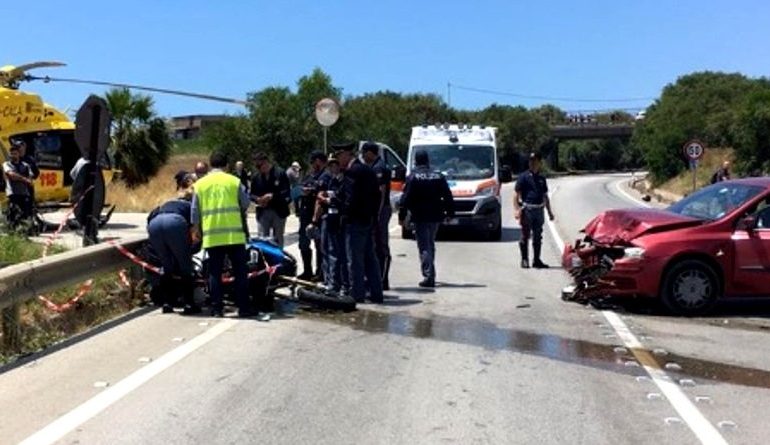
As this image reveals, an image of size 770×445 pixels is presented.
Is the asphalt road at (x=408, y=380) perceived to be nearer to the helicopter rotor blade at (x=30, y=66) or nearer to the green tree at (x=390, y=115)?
the helicopter rotor blade at (x=30, y=66)

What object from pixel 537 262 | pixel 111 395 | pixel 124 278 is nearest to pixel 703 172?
pixel 537 262

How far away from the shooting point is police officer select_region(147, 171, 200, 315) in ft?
35.3

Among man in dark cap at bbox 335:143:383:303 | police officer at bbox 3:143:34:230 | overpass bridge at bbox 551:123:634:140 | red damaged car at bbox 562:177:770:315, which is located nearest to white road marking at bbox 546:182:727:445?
red damaged car at bbox 562:177:770:315

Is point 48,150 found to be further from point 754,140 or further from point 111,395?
point 754,140

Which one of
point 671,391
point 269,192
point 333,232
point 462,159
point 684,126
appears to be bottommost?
point 671,391

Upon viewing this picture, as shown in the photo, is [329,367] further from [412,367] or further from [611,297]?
[611,297]

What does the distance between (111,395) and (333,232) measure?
17.0 ft

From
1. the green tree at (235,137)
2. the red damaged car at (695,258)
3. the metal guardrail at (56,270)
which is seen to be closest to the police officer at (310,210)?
the metal guardrail at (56,270)

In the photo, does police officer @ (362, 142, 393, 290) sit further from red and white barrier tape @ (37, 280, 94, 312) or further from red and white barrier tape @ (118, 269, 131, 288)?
red and white barrier tape @ (37, 280, 94, 312)

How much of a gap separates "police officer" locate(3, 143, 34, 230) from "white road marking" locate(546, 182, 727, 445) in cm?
1065

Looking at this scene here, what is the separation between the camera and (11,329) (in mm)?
8797

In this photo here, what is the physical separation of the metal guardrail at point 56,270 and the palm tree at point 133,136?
28.3 meters

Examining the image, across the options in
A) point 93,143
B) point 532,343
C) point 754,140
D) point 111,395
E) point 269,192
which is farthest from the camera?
point 754,140

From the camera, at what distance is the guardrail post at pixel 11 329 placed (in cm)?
875
